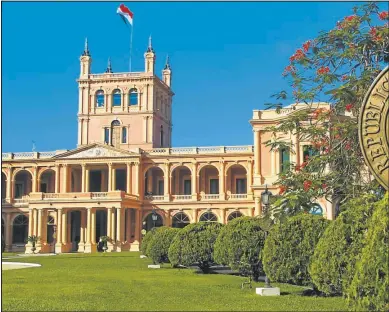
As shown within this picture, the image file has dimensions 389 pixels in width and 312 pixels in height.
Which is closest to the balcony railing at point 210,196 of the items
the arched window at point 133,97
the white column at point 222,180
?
the white column at point 222,180

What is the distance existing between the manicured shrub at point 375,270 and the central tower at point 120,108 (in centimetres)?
5184

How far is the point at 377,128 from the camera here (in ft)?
25.2

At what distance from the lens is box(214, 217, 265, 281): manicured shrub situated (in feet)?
59.6

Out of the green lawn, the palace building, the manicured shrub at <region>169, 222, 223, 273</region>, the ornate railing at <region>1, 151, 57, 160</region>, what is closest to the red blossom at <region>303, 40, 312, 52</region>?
the green lawn

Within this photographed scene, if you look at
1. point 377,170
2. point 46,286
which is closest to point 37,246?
point 46,286

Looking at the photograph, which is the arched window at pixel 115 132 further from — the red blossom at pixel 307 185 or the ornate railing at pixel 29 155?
the red blossom at pixel 307 185

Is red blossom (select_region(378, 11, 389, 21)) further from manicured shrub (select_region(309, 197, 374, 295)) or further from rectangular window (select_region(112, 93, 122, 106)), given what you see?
rectangular window (select_region(112, 93, 122, 106))

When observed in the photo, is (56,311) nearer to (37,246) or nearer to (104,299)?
(104,299)

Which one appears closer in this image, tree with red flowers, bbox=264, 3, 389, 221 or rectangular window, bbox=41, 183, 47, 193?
tree with red flowers, bbox=264, 3, 389, 221

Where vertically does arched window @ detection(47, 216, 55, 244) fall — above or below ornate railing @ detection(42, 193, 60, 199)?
below

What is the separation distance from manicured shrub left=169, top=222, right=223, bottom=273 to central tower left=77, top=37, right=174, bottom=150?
1473 inches

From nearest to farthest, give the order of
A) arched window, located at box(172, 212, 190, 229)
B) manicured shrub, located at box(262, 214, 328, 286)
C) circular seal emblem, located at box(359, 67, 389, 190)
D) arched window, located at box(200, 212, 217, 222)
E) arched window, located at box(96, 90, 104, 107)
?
circular seal emblem, located at box(359, 67, 389, 190), manicured shrub, located at box(262, 214, 328, 286), arched window, located at box(200, 212, 217, 222), arched window, located at box(172, 212, 190, 229), arched window, located at box(96, 90, 104, 107)

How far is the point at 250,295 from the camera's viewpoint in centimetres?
1437

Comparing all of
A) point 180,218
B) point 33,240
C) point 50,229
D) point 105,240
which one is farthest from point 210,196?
point 33,240
